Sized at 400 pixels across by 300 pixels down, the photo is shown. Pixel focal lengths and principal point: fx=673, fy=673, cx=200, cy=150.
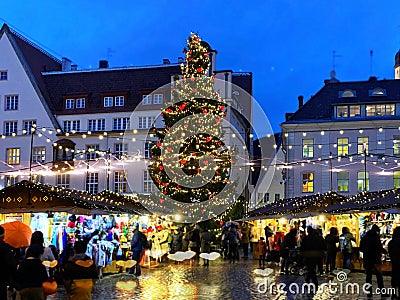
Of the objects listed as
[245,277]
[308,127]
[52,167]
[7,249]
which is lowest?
[245,277]

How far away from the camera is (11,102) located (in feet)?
169

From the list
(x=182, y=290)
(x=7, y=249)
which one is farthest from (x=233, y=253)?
(x=7, y=249)

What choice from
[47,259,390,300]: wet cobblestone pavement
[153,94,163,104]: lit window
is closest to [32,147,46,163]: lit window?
[153,94,163,104]: lit window

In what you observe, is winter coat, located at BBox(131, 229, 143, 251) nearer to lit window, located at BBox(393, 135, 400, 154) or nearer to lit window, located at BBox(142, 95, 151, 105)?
lit window, located at BBox(393, 135, 400, 154)

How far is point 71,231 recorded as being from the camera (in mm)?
22031

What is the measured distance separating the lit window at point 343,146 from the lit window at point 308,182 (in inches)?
104

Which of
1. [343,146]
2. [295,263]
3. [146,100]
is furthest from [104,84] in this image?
[295,263]

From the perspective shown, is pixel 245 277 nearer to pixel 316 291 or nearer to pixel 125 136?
pixel 316 291

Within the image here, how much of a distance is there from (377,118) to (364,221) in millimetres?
24510

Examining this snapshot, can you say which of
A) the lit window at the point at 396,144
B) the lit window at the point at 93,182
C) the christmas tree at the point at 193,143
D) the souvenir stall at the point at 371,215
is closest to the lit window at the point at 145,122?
the lit window at the point at 93,182

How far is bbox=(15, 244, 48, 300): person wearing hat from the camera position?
9.28 m

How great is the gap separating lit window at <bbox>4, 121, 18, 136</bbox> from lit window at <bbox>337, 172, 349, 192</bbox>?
2453 cm

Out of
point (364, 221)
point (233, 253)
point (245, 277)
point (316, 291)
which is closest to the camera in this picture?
point (316, 291)

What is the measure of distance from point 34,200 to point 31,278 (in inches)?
475
